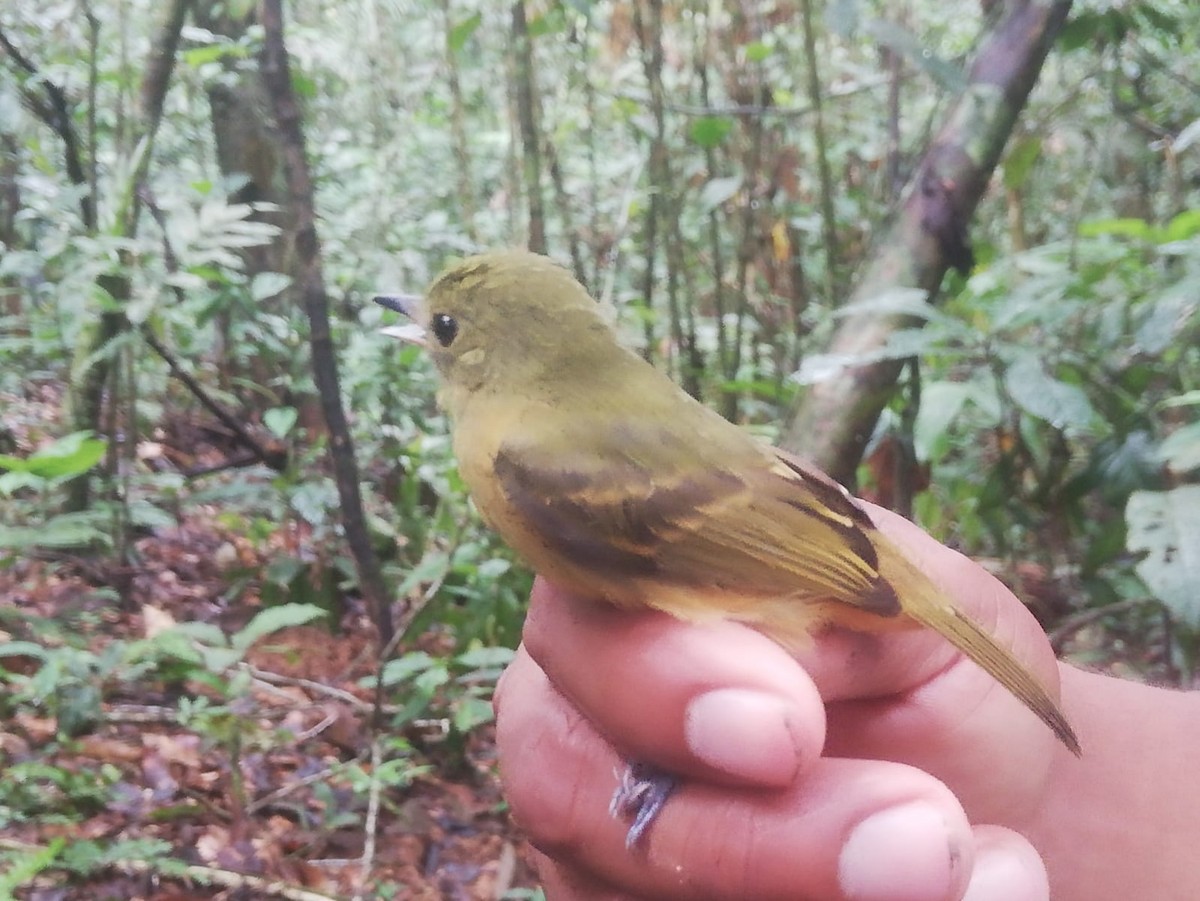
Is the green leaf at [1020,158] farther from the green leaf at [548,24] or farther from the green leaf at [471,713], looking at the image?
the green leaf at [471,713]

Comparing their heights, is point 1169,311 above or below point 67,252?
below

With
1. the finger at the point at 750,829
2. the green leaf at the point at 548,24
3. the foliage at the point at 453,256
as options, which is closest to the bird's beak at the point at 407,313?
the finger at the point at 750,829

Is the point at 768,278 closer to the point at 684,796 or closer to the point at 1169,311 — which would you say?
the point at 1169,311

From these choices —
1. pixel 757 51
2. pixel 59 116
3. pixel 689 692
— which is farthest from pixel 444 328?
pixel 59 116

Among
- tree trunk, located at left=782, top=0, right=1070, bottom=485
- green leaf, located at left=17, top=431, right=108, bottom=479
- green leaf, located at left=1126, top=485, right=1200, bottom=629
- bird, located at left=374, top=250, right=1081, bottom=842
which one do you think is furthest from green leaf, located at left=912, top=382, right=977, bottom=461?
green leaf, located at left=17, top=431, right=108, bottom=479

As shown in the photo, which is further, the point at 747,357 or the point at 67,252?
the point at 747,357

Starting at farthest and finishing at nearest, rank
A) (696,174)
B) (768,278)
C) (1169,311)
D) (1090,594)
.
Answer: (696,174) < (768,278) < (1090,594) < (1169,311)

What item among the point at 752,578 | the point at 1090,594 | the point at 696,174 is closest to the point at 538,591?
the point at 752,578
